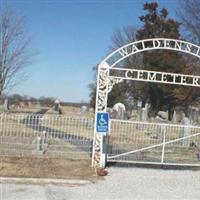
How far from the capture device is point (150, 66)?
5184 centimetres

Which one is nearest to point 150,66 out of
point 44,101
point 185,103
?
point 185,103

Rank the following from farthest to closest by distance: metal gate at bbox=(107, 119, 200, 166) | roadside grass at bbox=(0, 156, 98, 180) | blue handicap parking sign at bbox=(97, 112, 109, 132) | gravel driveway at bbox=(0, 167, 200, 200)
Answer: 1. metal gate at bbox=(107, 119, 200, 166)
2. blue handicap parking sign at bbox=(97, 112, 109, 132)
3. roadside grass at bbox=(0, 156, 98, 180)
4. gravel driveway at bbox=(0, 167, 200, 200)

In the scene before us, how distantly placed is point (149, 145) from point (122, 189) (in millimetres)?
6351

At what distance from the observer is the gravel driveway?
9141mm

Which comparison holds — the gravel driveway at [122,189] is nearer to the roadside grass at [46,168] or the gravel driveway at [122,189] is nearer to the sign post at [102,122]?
the roadside grass at [46,168]

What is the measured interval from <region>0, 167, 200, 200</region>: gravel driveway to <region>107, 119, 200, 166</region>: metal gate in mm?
1523

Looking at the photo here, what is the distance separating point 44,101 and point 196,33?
81.0 meters

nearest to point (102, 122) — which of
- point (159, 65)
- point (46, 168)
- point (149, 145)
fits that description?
point (46, 168)

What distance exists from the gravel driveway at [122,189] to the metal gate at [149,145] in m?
1.52

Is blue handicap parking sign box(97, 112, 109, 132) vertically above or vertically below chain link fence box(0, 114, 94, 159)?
above

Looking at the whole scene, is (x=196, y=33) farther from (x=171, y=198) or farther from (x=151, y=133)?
(x=171, y=198)

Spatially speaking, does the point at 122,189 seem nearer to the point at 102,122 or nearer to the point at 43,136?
the point at 102,122

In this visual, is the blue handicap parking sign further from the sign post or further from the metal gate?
the metal gate

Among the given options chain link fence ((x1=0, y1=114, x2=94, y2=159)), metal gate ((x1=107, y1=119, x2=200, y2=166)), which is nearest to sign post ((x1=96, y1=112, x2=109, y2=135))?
metal gate ((x1=107, y1=119, x2=200, y2=166))
